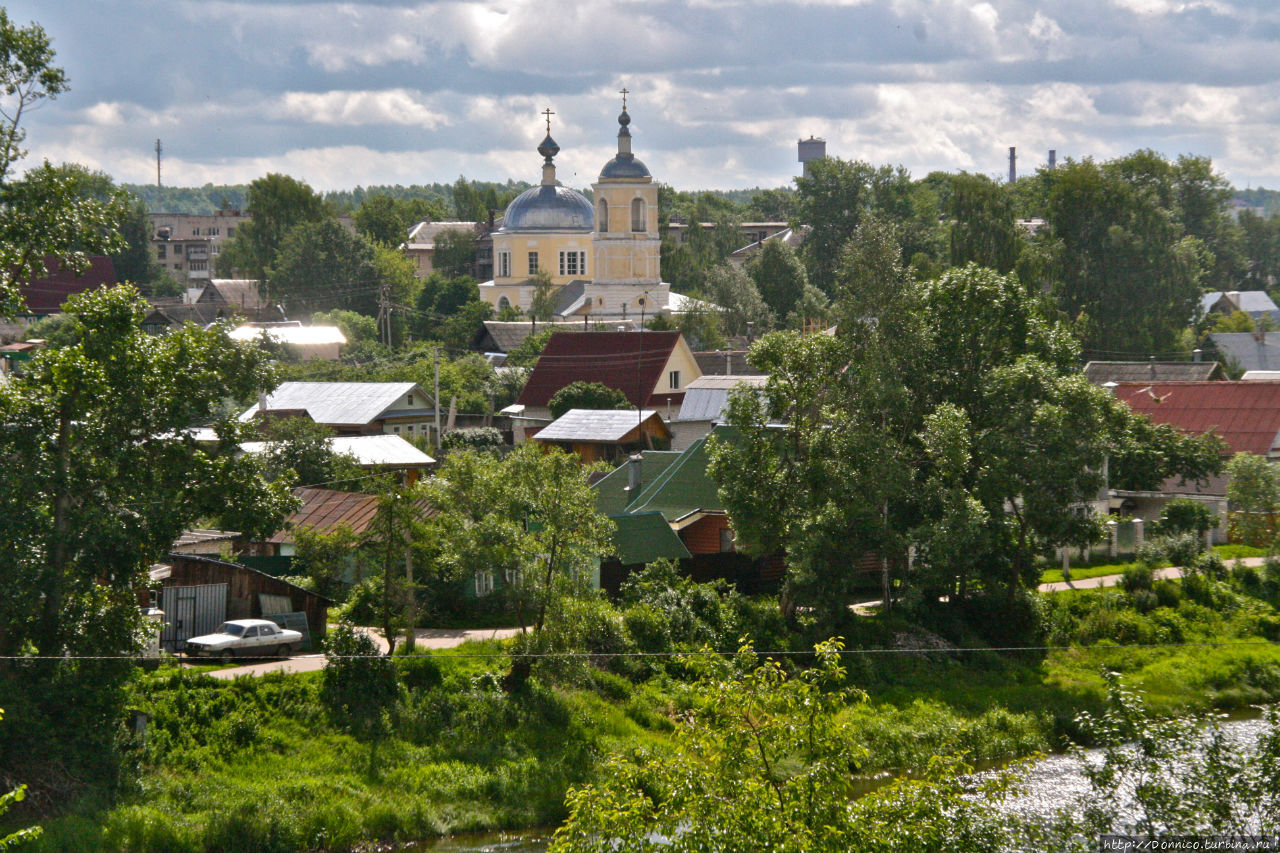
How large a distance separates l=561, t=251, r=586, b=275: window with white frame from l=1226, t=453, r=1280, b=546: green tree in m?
50.1

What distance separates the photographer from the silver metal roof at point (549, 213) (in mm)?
77562

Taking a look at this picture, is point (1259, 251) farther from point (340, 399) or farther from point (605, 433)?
point (340, 399)

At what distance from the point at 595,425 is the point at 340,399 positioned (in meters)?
8.75

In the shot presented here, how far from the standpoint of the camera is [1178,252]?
53188 mm

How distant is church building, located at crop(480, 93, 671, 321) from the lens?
222 ft

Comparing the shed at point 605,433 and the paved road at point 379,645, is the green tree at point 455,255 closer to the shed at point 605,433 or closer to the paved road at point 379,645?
the shed at point 605,433

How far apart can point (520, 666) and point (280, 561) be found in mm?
7029

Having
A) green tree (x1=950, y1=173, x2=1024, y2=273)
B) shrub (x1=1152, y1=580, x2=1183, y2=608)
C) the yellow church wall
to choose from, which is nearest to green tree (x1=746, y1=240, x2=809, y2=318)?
the yellow church wall

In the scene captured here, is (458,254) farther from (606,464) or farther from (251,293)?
(606,464)

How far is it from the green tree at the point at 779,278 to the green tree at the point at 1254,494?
1538 inches

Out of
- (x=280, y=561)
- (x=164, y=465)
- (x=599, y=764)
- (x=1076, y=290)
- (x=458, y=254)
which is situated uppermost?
(x=458, y=254)

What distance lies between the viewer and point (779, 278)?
6988 centimetres

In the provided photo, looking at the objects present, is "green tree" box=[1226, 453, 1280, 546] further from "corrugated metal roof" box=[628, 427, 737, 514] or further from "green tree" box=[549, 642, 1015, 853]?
"green tree" box=[549, 642, 1015, 853]

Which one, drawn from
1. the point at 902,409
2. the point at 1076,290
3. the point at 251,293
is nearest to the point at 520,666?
the point at 902,409
